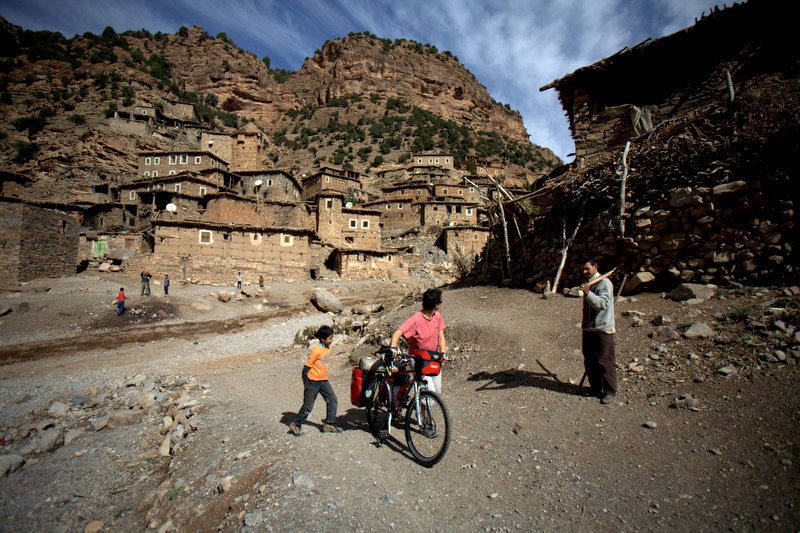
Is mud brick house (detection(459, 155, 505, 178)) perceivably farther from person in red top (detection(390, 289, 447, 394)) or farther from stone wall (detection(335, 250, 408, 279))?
person in red top (detection(390, 289, 447, 394))

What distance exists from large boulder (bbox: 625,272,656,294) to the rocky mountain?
46.0 meters

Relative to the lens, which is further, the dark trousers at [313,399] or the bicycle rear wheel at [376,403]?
the dark trousers at [313,399]

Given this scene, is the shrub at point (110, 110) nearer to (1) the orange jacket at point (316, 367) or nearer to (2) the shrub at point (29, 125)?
(2) the shrub at point (29, 125)

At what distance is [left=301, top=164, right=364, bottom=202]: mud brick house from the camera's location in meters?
43.4

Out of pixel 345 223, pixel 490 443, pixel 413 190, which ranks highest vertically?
pixel 413 190

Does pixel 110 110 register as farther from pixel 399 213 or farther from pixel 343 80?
pixel 343 80

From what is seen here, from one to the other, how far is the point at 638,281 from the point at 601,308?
294 cm

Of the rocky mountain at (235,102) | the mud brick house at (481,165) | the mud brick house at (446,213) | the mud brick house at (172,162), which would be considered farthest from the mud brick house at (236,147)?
the mud brick house at (481,165)

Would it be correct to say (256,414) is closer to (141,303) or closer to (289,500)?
(289,500)

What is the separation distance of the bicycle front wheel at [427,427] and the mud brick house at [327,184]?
134ft

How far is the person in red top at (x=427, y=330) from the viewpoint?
13.7ft

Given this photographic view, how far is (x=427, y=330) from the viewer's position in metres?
4.24

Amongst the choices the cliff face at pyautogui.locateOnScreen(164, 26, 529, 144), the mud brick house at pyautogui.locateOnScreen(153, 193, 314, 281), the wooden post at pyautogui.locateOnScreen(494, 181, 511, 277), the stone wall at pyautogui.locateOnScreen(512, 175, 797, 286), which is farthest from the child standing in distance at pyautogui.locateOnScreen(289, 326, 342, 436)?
the cliff face at pyautogui.locateOnScreen(164, 26, 529, 144)

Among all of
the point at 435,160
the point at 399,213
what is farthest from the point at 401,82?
the point at 399,213
